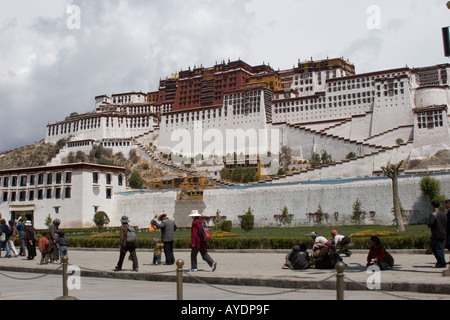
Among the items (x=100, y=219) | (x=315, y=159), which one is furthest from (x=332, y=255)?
(x=315, y=159)

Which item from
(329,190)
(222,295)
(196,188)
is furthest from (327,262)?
(196,188)

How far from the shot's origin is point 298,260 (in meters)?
11.6

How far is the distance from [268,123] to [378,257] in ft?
211

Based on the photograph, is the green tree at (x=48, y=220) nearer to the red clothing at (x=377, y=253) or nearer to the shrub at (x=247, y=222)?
the shrub at (x=247, y=222)

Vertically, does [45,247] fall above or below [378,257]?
above

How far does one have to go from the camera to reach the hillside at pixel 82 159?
75312mm

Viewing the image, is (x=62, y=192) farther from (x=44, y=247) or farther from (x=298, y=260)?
(x=298, y=260)

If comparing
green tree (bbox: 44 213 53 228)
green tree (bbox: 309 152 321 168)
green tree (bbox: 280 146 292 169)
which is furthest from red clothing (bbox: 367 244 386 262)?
green tree (bbox: 280 146 292 169)

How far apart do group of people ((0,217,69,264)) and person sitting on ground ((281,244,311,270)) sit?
264 inches

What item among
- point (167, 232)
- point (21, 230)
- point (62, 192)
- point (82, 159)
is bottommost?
point (167, 232)

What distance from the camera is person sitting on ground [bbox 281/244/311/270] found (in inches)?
454

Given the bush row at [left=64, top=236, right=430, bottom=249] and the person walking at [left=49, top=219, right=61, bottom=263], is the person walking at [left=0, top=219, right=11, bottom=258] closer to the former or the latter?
the person walking at [left=49, top=219, right=61, bottom=263]
